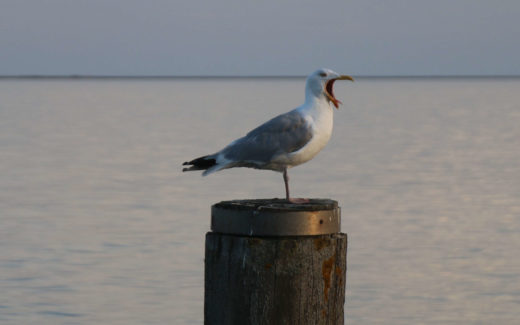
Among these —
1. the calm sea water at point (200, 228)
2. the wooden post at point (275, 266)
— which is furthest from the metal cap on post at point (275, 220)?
the calm sea water at point (200, 228)

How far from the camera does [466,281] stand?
35.6 ft

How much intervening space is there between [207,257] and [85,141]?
2637 cm

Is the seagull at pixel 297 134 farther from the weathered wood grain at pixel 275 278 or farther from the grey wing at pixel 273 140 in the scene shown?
Result: the weathered wood grain at pixel 275 278

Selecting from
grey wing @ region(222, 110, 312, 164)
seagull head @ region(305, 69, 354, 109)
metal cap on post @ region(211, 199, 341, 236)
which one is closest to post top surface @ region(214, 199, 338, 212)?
metal cap on post @ region(211, 199, 341, 236)

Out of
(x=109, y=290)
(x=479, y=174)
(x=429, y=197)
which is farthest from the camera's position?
(x=479, y=174)

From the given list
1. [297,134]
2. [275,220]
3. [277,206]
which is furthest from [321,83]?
[275,220]

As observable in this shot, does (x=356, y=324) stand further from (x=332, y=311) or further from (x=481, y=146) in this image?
(x=481, y=146)

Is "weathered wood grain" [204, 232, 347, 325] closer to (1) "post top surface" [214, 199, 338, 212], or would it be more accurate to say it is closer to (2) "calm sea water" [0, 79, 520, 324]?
(1) "post top surface" [214, 199, 338, 212]

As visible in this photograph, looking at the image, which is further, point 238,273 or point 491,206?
point 491,206

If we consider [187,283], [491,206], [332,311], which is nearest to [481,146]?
[491,206]

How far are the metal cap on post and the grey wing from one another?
1154 mm

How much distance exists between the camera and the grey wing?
5926 millimetres

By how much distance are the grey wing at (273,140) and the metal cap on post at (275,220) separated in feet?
3.79

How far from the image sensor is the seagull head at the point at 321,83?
19.6ft
